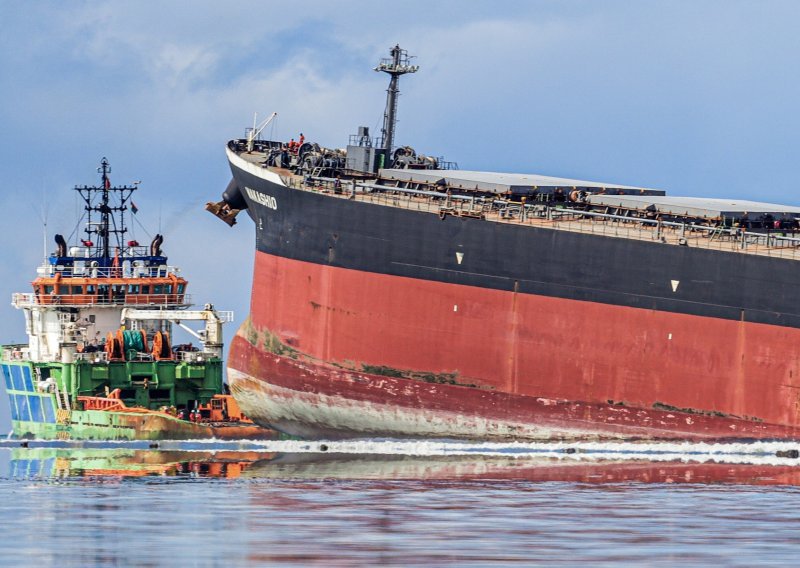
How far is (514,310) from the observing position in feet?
169

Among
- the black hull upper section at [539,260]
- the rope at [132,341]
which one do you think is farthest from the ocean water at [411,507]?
the rope at [132,341]

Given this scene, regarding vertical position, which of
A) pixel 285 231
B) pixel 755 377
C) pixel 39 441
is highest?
pixel 285 231

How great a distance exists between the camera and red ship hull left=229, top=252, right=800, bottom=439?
160 feet

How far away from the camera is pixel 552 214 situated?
2046 inches

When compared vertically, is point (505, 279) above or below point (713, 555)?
above

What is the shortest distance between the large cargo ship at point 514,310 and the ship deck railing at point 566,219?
87mm

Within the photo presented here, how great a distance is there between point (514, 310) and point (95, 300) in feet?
61.6

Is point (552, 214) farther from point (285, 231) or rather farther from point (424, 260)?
point (285, 231)

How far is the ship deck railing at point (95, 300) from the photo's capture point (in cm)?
6297

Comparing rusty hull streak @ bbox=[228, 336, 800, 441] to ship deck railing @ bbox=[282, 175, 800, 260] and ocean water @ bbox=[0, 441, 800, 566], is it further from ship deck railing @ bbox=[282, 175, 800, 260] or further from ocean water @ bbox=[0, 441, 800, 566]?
ship deck railing @ bbox=[282, 175, 800, 260]

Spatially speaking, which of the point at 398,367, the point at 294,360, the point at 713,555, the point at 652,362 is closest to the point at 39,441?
the point at 294,360

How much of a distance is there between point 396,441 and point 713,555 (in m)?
22.0

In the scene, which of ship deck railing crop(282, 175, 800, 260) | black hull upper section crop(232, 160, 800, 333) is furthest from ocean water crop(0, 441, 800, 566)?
ship deck railing crop(282, 175, 800, 260)

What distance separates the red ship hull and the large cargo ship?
0.16ft
